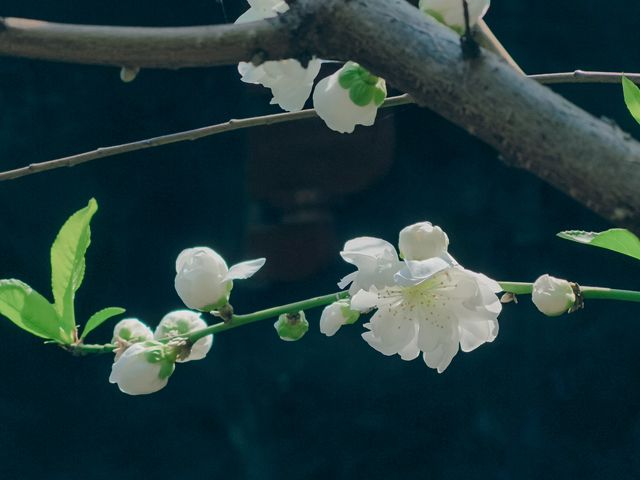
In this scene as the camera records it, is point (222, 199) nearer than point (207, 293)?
No

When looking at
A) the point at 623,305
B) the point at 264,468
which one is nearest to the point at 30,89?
the point at 264,468

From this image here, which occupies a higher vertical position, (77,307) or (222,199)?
(222,199)

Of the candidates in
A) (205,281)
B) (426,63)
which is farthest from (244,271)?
(426,63)

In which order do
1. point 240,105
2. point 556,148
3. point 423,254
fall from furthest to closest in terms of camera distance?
point 240,105 < point 423,254 < point 556,148

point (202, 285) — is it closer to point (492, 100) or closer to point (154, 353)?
point (154, 353)

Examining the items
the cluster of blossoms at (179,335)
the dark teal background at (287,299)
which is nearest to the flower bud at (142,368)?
the cluster of blossoms at (179,335)

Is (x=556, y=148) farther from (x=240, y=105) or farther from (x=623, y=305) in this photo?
(x=623, y=305)

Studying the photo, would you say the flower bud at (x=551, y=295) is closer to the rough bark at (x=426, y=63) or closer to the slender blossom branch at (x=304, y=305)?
the slender blossom branch at (x=304, y=305)
